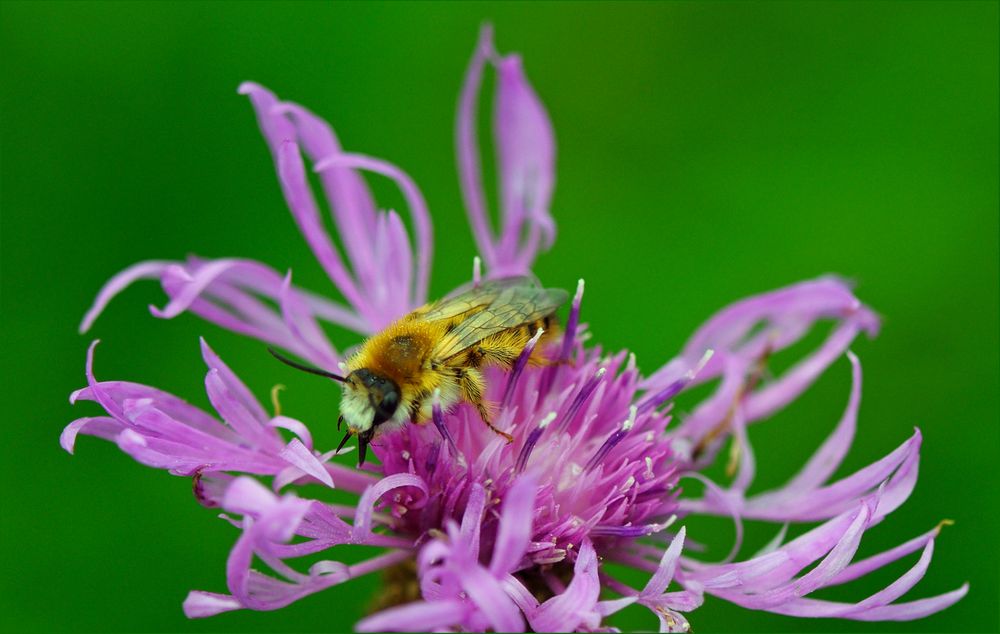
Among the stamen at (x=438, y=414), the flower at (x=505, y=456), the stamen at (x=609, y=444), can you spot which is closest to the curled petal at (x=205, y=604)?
the flower at (x=505, y=456)

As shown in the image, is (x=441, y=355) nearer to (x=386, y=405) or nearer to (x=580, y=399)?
(x=386, y=405)

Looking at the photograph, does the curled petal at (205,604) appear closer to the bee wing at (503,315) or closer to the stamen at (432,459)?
the stamen at (432,459)

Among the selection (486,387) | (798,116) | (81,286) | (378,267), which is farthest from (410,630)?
(798,116)

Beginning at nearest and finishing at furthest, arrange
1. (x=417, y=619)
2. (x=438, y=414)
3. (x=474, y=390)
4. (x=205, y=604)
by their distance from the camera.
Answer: (x=417, y=619) → (x=205, y=604) → (x=438, y=414) → (x=474, y=390)

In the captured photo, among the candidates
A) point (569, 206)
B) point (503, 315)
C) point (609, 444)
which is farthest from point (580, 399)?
point (569, 206)

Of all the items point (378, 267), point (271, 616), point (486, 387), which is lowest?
point (271, 616)

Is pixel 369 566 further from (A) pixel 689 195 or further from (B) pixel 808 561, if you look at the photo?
(A) pixel 689 195
